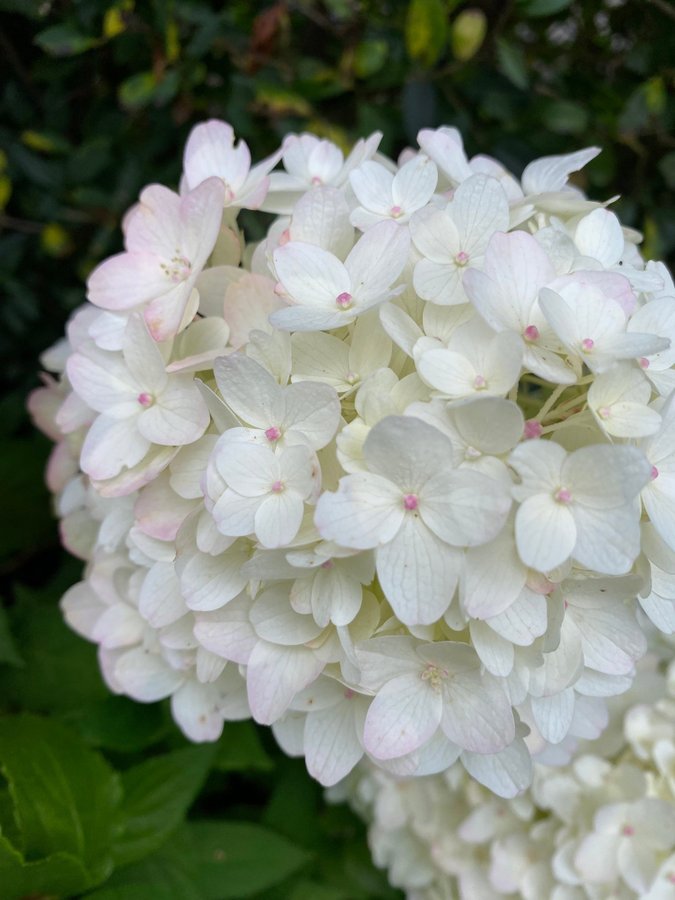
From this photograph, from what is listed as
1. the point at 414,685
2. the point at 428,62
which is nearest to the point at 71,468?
the point at 414,685

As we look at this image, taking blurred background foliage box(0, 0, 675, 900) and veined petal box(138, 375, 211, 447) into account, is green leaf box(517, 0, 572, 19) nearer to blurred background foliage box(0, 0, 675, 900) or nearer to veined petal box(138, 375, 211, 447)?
blurred background foliage box(0, 0, 675, 900)

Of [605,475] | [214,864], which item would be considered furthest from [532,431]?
[214,864]

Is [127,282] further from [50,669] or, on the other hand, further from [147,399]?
[50,669]

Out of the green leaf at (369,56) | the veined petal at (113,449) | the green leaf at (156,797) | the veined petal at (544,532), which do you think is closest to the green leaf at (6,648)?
the green leaf at (156,797)

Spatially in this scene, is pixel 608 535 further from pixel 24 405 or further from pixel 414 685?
pixel 24 405

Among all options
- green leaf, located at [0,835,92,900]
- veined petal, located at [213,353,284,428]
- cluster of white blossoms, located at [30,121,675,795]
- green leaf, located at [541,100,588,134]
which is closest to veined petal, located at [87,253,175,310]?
cluster of white blossoms, located at [30,121,675,795]

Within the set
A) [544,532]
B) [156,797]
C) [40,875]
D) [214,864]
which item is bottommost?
[214,864]
